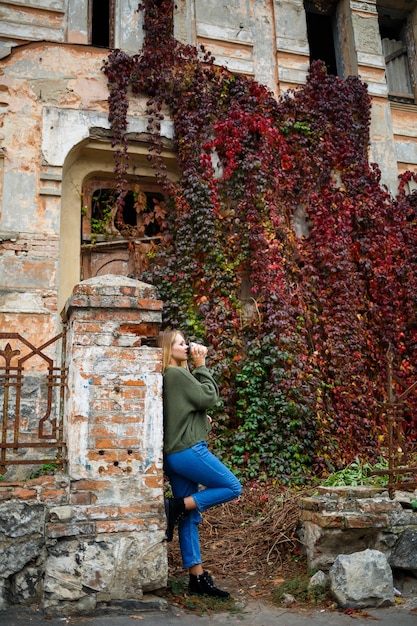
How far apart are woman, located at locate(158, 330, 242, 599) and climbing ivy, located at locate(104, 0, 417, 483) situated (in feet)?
9.59

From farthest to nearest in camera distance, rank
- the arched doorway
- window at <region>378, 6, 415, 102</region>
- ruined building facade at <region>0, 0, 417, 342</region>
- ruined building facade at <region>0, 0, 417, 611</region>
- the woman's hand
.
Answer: window at <region>378, 6, 415, 102</region>
the arched doorway
ruined building facade at <region>0, 0, 417, 342</region>
the woman's hand
ruined building facade at <region>0, 0, 417, 611</region>

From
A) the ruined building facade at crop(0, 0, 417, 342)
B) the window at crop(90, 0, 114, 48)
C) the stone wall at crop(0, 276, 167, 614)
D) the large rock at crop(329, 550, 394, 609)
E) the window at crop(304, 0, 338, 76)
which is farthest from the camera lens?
the window at crop(304, 0, 338, 76)

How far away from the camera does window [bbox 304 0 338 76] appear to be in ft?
34.4

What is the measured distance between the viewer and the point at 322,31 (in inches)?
428

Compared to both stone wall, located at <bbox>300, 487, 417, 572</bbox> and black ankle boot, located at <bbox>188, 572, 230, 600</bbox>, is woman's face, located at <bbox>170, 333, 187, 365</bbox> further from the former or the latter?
stone wall, located at <bbox>300, 487, 417, 572</bbox>

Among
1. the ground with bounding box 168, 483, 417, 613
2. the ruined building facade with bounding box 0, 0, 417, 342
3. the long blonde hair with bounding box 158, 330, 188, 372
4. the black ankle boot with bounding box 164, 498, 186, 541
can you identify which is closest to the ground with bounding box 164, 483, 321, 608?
the ground with bounding box 168, 483, 417, 613

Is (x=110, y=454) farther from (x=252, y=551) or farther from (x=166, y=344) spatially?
(x=252, y=551)

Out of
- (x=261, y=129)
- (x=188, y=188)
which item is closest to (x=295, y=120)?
(x=261, y=129)

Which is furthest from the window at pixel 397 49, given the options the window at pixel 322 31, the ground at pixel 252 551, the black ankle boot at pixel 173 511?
the black ankle boot at pixel 173 511

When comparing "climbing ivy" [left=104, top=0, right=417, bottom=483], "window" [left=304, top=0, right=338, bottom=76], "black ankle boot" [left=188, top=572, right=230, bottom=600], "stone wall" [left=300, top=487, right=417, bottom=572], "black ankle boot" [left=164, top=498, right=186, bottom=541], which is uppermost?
"window" [left=304, top=0, right=338, bottom=76]

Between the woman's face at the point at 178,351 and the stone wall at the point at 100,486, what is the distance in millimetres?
156

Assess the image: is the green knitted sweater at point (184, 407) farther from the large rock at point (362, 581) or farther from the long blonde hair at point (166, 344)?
the large rock at point (362, 581)

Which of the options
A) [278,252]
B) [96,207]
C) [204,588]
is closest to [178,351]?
[204,588]

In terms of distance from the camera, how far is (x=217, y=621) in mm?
3682
